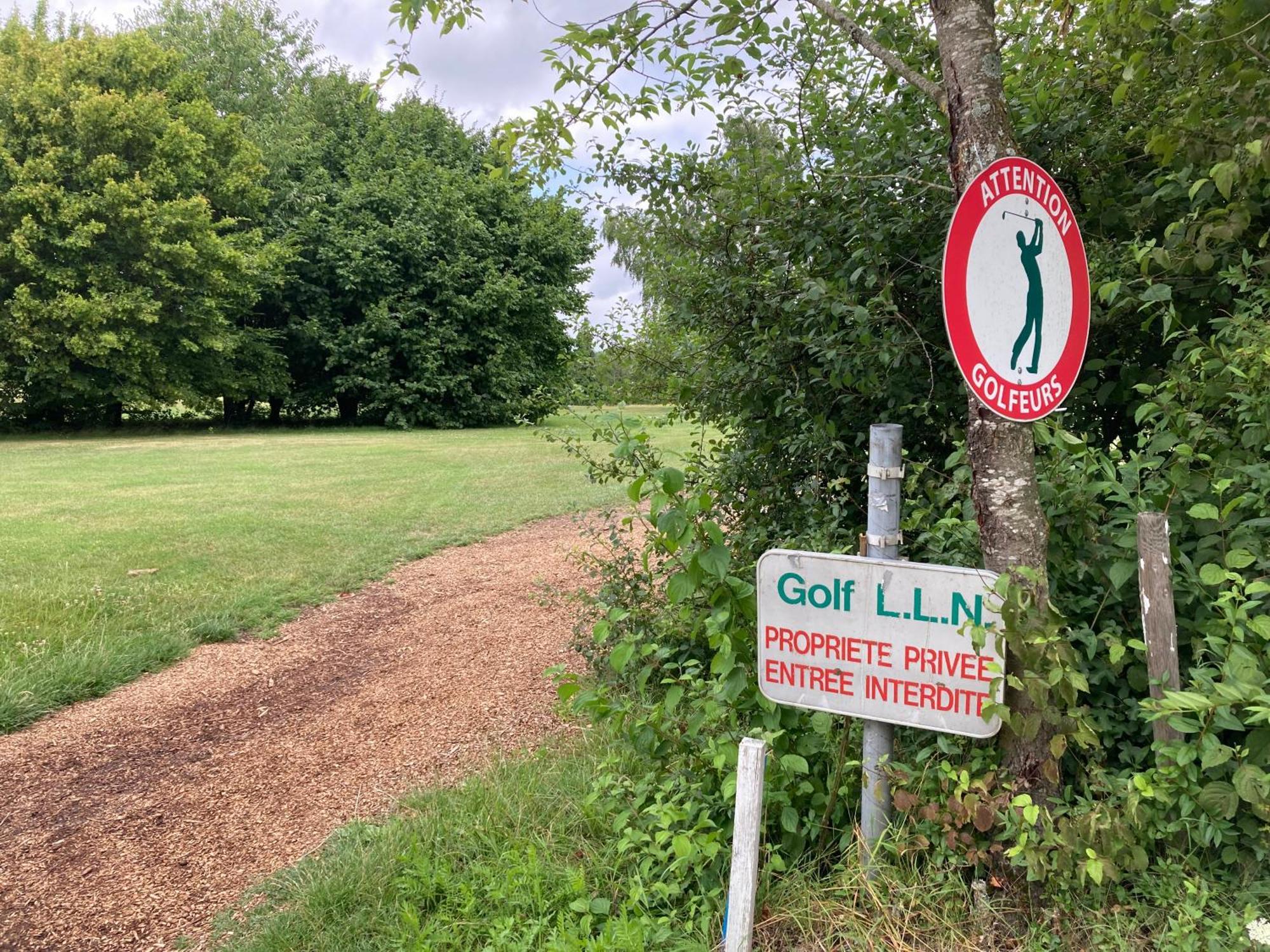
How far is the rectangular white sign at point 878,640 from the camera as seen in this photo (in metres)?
1.88

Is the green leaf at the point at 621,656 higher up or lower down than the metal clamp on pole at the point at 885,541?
lower down

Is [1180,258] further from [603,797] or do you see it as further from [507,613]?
[507,613]

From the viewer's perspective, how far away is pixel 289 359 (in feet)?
89.8

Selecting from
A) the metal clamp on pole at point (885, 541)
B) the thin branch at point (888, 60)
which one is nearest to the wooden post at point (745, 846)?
the metal clamp on pole at point (885, 541)

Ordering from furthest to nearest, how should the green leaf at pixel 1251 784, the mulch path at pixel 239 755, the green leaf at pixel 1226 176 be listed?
the mulch path at pixel 239 755, the green leaf at pixel 1226 176, the green leaf at pixel 1251 784

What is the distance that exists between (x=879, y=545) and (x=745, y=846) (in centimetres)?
82

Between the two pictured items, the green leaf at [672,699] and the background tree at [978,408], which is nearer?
the background tree at [978,408]

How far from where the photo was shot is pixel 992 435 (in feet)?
6.61

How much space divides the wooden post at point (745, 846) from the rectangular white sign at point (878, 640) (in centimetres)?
23

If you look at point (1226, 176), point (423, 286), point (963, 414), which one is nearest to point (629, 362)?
point (963, 414)

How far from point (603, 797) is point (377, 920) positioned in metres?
0.80

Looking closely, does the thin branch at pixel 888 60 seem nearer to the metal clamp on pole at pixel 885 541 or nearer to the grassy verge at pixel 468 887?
the metal clamp on pole at pixel 885 541

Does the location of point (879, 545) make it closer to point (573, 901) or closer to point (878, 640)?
point (878, 640)

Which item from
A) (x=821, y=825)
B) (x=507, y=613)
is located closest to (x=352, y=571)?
(x=507, y=613)
